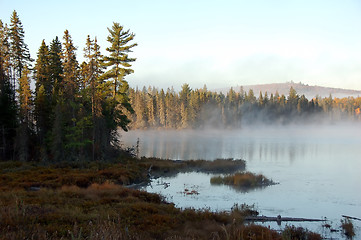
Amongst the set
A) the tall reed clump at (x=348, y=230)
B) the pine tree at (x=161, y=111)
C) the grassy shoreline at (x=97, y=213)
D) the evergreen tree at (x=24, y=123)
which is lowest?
the tall reed clump at (x=348, y=230)

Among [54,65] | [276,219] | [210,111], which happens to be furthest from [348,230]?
[210,111]

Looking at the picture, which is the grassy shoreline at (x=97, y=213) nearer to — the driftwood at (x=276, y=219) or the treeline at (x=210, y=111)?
the driftwood at (x=276, y=219)

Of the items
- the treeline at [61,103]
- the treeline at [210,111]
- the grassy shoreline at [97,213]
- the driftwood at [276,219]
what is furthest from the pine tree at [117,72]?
the treeline at [210,111]

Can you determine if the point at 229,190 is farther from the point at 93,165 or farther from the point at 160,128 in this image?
the point at 160,128

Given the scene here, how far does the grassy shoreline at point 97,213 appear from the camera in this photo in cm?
733

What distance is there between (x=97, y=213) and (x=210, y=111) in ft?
375

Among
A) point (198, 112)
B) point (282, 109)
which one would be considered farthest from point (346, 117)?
point (198, 112)

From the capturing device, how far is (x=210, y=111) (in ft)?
407

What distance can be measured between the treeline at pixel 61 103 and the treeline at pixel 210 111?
2688 inches

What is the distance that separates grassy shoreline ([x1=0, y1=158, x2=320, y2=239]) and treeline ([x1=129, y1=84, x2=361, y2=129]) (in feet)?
285

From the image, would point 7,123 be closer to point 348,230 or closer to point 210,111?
point 348,230

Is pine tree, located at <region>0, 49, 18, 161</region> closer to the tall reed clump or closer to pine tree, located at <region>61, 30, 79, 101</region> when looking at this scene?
pine tree, located at <region>61, 30, 79, 101</region>

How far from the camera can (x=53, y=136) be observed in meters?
30.5

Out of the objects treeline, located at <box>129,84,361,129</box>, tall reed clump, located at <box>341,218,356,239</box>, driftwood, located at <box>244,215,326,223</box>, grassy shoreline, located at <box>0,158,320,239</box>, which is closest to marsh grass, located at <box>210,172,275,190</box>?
grassy shoreline, located at <box>0,158,320,239</box>
